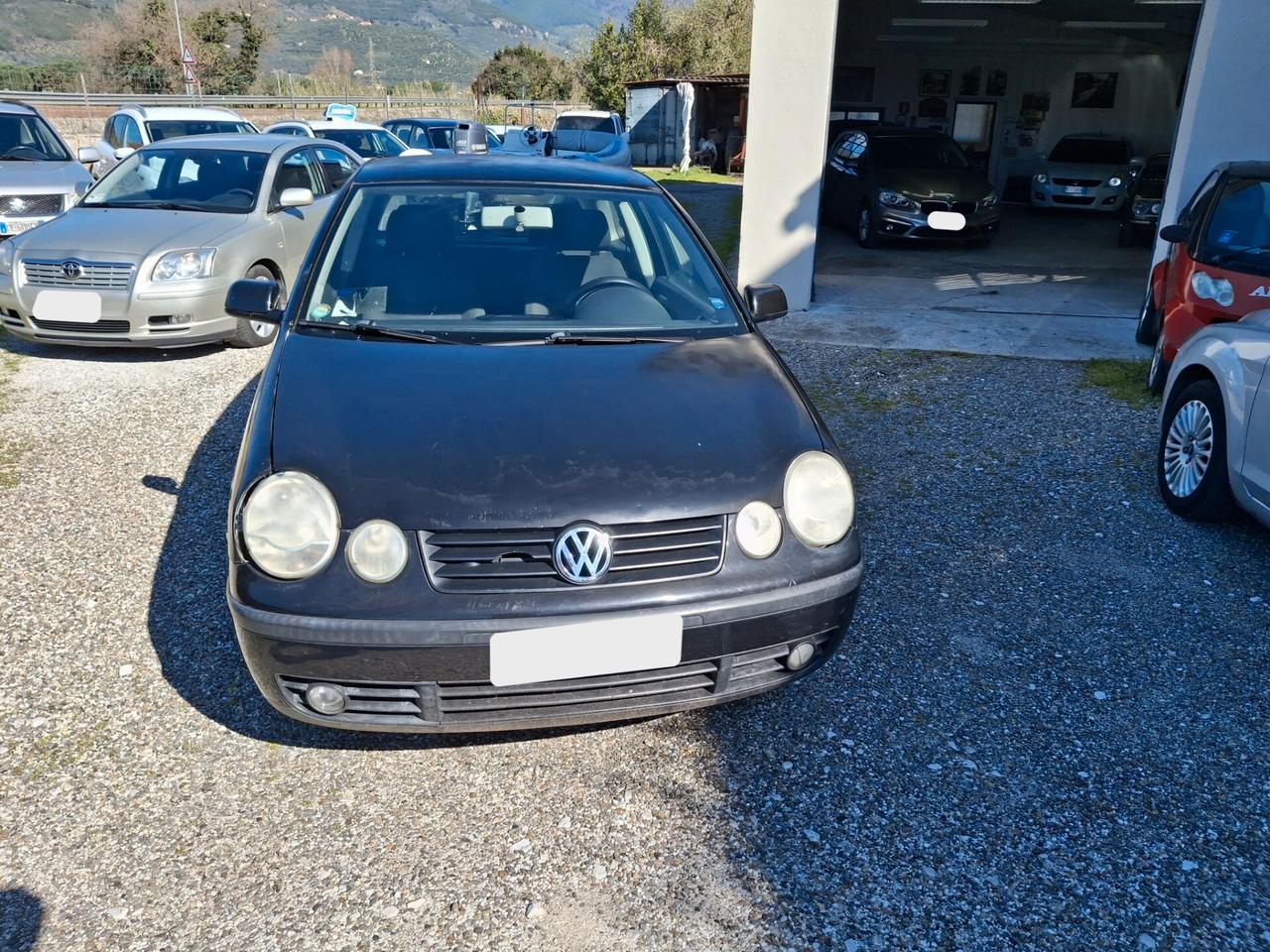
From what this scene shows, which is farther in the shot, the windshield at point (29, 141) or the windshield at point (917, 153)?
the windshield at point (917, 153)

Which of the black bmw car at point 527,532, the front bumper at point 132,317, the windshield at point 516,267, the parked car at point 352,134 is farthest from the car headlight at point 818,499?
the parked car at point 352,134

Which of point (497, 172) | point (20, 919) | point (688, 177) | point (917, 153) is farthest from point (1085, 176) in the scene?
point (20, 919)

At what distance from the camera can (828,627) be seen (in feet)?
8.87

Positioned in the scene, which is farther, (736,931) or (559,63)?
(559,63)

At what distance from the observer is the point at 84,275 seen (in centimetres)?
652

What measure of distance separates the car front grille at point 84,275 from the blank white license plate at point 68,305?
73mm

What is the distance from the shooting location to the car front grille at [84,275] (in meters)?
6.52

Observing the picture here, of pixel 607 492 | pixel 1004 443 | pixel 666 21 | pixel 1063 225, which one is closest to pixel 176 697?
pixel 607 492

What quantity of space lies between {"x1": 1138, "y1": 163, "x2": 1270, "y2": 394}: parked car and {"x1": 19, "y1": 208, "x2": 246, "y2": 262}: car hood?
21.3 feet

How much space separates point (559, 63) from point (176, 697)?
50.3 m

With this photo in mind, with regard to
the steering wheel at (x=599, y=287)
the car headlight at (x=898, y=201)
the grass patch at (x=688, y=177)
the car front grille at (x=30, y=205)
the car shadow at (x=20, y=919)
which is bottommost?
the grass patch at (x=688, y=177)

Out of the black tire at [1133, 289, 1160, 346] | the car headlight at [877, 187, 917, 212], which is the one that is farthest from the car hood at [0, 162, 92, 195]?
the black tire at [1133, 289, 1160, 346]

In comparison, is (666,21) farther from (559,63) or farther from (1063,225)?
(1063,225)

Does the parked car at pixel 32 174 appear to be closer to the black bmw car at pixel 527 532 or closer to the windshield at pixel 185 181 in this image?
the windshield at pixel 185 181
